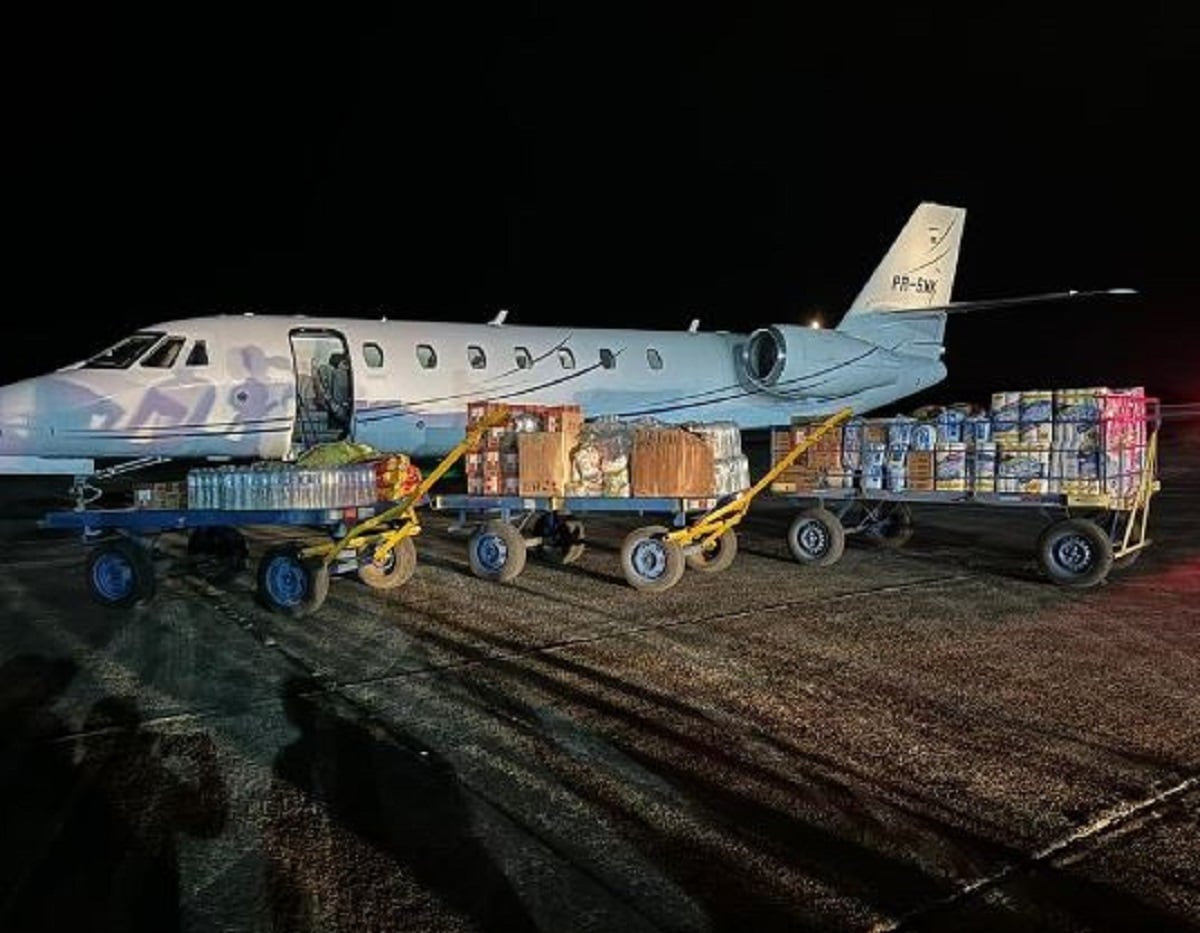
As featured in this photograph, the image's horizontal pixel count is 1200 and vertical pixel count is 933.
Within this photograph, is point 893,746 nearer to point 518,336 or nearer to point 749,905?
point 749,905

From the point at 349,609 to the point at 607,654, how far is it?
277 cm

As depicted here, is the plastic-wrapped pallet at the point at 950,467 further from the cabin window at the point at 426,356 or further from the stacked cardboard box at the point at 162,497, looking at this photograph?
the cabin window at the point at 426,356

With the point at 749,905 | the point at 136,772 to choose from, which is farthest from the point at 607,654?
the point at 749,905

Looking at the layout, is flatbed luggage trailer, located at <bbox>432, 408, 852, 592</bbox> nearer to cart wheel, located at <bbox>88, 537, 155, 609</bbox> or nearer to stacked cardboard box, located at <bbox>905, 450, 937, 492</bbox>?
stacked cardboard box, located at <bbox>905, 450, 937, 492</bbox>

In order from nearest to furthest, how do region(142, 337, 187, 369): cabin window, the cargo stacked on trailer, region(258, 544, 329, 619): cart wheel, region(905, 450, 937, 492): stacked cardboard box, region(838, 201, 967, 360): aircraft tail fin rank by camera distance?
region(258, 544, 329, 619): cart wheel, the cargo stacked on trailer, region(905, 450, 937, 492): stacked cardboard box, region(142, 337, 187, 369): cabin window, region(838, 201, 967, 360): aircraft tail fin

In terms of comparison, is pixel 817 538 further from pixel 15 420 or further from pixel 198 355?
pixel 15 420

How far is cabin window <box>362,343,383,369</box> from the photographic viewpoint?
648 inches

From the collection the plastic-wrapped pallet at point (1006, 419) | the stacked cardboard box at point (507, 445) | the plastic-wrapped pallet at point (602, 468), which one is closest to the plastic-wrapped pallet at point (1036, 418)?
the plastic-wrapped pallet at point (1006, 419)

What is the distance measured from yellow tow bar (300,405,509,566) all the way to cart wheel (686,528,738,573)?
7.67ft

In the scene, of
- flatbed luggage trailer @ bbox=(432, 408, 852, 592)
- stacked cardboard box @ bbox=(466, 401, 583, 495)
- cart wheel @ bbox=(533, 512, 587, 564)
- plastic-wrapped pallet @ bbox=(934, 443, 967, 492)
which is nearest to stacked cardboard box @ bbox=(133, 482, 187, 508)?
flatbed luggage trailer @ bbox=(432, 408, 852, 592)

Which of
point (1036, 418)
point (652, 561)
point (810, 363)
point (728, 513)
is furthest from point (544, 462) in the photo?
point (810, 363)

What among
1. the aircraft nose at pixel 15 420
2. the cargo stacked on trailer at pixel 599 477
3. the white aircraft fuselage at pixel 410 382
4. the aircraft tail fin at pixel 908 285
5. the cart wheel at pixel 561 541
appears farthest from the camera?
the aircraft tail fin at pixel 908 285

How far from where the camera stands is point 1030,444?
10.5 m

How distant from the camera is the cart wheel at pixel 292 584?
9.13 metres
